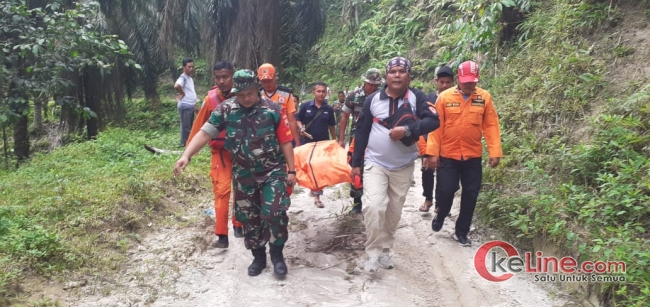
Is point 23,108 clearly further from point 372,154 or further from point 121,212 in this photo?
point 372,154

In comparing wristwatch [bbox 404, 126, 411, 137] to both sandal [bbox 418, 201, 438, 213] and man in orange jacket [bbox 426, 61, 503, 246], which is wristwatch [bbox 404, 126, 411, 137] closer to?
man in orange jacket [bbox 426, 61, 503, 246]

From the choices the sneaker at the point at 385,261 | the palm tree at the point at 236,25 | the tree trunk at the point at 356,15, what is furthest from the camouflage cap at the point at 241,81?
the tree trunk at the point at 356,15

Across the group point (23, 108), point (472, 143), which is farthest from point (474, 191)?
point (23, 108)

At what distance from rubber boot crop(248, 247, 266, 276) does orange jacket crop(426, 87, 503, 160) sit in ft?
6.28

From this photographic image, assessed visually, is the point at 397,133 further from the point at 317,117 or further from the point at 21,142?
the point at 21,142

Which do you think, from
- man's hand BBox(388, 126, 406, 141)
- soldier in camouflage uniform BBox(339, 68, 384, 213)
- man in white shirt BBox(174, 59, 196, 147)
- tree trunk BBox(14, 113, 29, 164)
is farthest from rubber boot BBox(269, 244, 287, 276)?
tree trunk BBox(14, 113, 29, 164)

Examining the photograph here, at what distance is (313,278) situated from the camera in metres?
4.15

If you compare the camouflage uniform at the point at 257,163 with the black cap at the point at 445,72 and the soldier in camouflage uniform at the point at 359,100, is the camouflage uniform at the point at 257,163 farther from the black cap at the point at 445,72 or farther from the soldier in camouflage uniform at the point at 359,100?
the black cap at the point at 445,72

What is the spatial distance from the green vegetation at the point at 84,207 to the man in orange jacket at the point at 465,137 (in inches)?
128

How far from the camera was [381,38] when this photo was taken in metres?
17.0

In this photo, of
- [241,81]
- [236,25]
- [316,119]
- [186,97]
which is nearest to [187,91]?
[186,97]

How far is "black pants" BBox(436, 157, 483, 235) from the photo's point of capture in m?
4.61

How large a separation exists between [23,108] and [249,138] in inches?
143

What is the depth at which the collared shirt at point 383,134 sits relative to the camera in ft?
13.3
